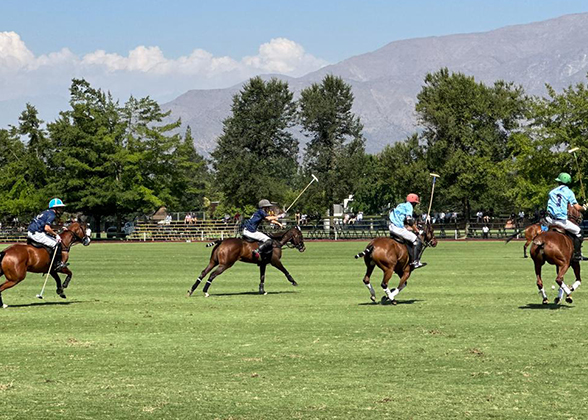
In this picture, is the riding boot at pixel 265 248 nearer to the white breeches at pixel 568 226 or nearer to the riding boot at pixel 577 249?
the white breeches at pixel 568 226

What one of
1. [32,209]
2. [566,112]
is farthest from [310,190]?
[566,112]

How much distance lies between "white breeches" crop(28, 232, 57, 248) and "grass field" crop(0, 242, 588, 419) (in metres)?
1.24

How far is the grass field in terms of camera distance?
364 inches

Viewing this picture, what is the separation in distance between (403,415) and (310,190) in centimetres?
9148

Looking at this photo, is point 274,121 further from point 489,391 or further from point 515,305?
point 489,391

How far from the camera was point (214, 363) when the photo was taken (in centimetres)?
1172

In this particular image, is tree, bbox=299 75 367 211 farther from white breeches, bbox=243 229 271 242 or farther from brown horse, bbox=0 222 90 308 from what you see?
brown horse, bbox=0 222 90 308

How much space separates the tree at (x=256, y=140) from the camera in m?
100

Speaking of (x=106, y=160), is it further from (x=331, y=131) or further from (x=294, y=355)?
(x=294, y=355)

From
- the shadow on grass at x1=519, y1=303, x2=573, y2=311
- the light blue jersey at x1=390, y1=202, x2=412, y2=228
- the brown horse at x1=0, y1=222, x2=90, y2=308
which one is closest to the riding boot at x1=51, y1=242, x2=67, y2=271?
the brown horse at x1=0, y1=222, x2=90, y2=308

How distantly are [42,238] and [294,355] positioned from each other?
888 cm

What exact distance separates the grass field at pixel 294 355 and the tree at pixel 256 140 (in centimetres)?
7748

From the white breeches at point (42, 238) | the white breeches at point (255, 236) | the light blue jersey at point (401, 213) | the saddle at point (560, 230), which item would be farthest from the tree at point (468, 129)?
the white breeches at point (42, 238)

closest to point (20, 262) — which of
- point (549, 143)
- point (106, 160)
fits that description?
point (549, 143)
